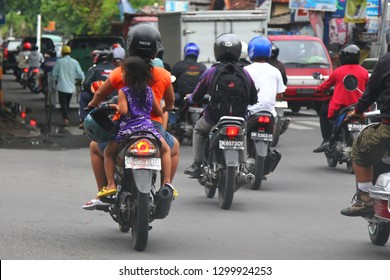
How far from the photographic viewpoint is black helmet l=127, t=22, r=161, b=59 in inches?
365

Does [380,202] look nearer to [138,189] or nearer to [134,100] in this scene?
[138,189]

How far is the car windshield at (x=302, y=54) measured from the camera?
96.7 ft

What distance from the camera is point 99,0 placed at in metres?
66.7

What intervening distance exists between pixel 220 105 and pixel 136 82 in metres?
3.27

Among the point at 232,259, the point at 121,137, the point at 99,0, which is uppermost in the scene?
the point at 121,137

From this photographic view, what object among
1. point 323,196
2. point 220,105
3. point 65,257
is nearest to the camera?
point 65,257

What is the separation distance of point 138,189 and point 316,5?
33857 mm

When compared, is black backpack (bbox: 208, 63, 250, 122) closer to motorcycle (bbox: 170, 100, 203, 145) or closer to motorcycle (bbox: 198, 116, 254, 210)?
motorcycle (bbox: 198, 116, 254, 210)

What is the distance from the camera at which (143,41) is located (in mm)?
9281

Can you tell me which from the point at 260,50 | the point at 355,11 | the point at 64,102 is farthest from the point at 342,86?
the point at 355,11

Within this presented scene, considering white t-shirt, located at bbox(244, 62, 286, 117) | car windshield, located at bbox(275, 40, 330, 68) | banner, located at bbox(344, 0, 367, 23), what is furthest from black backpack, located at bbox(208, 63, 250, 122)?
banner, located at bbox(344, 0, 367, 23)

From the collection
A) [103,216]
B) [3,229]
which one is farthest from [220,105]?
[3,229]

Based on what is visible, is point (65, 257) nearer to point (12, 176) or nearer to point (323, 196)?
point (323, 196)

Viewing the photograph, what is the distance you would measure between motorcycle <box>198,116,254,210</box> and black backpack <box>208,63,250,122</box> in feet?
0.57
